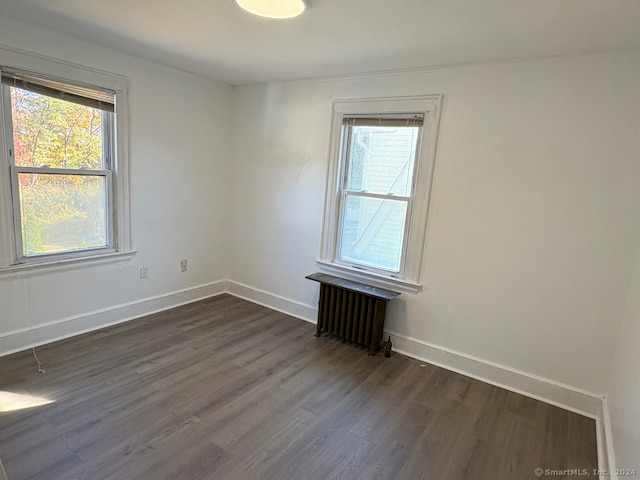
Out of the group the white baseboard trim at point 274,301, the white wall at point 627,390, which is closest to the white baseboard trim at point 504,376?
the white wall at point 627,390

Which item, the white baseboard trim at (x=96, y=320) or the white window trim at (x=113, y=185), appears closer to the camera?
the white window trim at (x=113, y=185)

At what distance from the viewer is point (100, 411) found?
2176 millimetres

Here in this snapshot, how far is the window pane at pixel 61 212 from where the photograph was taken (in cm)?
272

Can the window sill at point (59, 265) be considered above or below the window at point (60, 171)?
below

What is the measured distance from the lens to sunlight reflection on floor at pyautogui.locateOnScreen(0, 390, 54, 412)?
215 centimetres

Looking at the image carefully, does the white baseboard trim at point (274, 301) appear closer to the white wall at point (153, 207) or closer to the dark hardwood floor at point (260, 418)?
the white wall at point (153, 207)

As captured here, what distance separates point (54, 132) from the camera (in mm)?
2766

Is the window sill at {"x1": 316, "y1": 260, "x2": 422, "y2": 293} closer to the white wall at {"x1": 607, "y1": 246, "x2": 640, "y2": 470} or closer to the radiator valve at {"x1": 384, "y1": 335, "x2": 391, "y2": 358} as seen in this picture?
the radiator valve at {"x1": 384, "y1": 335, "x2": 391, "y2": 358}

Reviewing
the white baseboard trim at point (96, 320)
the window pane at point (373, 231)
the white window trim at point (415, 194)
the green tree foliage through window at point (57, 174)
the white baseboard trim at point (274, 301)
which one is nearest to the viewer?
the green tree foliage through window at point (57, 174)

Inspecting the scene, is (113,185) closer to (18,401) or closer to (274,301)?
(18,401)

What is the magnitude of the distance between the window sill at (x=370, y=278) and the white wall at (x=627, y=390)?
135 centimetres

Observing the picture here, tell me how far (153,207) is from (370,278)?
7.21ft

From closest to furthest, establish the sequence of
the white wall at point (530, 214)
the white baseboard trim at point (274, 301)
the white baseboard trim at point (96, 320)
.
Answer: the white wall at point (530, 214), the white baseboard trim at point (96, 320), the white baseboard trim at point (274, 301)

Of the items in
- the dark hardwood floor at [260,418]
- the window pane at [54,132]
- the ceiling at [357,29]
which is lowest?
the dark hardwood floor at [260,418]
